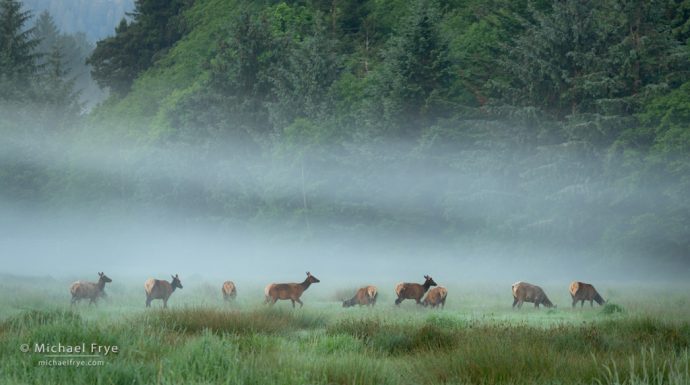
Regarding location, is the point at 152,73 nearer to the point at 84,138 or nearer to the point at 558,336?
the point at 84,138

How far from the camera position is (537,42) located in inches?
2020

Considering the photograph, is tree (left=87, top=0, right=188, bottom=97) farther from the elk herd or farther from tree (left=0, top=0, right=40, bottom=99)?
the elk herd

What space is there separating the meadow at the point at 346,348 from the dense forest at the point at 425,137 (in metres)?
23.4

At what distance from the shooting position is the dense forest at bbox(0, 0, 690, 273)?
143ft

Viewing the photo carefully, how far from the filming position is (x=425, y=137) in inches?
1986

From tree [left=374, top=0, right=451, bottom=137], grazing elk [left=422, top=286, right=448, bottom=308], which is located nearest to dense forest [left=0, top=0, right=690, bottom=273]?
tree [left=374, top=0, right=451, bottom=137]

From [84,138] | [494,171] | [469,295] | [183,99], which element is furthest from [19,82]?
[469,295]

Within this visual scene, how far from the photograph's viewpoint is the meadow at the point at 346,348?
9.28m

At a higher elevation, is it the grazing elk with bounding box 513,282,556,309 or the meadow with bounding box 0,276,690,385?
the grazing elk with bounding box 513,282,556,309

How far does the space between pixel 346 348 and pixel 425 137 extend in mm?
38646

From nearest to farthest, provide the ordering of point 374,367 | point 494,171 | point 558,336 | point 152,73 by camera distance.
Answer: point 374,367
point 558,336
point 494,171
point 152,73

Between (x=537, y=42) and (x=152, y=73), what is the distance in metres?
50.4

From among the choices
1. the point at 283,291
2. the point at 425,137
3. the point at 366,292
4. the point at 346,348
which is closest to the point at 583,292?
the point at 366,292

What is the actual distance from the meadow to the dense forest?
2344cm
